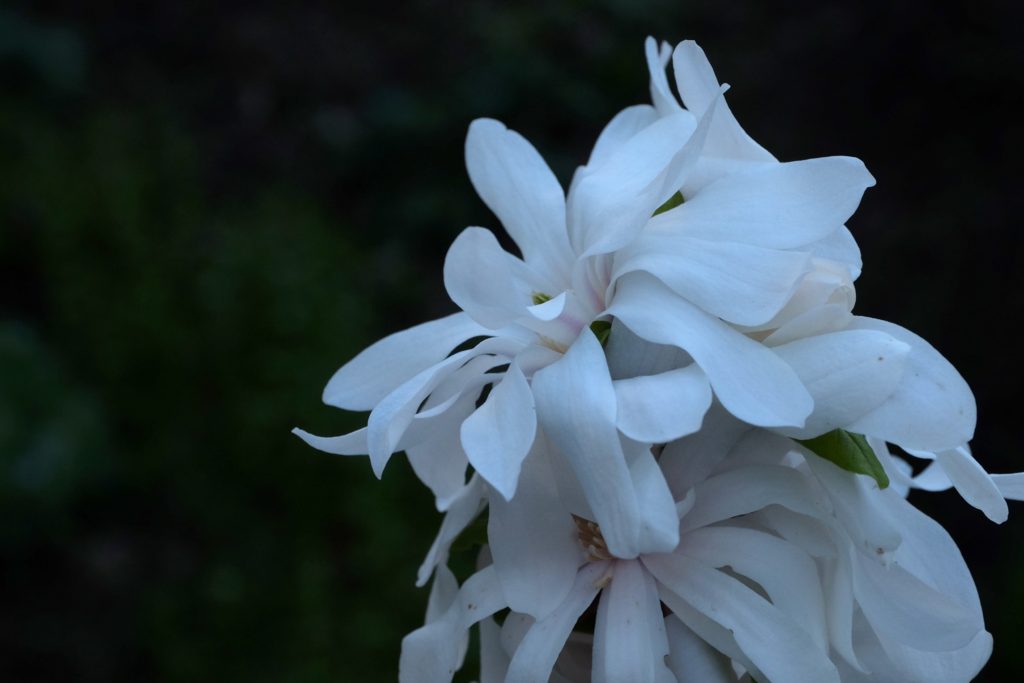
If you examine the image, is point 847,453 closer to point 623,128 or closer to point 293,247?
point 623,128

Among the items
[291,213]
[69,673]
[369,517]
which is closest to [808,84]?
[291,213]

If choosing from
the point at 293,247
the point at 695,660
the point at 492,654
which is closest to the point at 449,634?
the point at 492,654

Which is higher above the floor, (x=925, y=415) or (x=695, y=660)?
(x=925, y=415)

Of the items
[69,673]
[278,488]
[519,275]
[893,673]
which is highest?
[519,275]

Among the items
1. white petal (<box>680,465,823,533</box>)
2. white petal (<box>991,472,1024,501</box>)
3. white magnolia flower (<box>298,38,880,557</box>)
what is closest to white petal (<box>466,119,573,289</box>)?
white magnolia flower (<box>298,38,880,557</box>)

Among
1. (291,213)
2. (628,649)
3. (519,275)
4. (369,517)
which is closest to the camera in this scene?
(628,649)

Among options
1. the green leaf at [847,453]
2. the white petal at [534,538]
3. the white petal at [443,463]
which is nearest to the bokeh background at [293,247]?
the white petal at [443,463]

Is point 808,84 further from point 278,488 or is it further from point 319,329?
point 278,488
